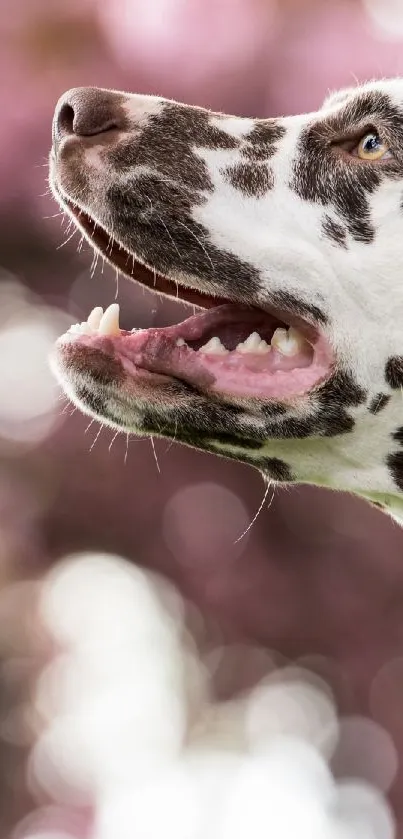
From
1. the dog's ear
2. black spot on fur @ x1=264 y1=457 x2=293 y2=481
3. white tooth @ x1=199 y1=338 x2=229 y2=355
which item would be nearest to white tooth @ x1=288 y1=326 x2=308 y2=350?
white tooth @ x1=199 y1=338 x2=229 y2=355

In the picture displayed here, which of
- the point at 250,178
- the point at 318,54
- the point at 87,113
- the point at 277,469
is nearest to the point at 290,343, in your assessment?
the point at 277,469

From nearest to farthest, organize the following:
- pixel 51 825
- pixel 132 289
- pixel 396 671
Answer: pixel 132 289 → pixel 396 671 → pixel 51 825

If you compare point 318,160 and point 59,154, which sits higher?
point 318,160

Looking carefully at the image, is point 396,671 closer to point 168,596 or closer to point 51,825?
point 168,596

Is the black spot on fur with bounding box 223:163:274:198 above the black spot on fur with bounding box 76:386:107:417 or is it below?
above

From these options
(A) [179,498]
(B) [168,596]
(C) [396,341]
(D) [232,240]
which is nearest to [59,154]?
(D) [232,240]

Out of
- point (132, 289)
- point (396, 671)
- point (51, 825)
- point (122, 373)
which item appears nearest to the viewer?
point (122, 373)

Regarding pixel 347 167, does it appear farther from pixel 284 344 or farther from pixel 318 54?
pixel 318 54

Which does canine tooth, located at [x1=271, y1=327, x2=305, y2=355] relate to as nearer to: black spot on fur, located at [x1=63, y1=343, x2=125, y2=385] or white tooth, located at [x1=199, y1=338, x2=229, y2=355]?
white tooth, located at [x1=199, y1=338, x2=229, y2=355]
